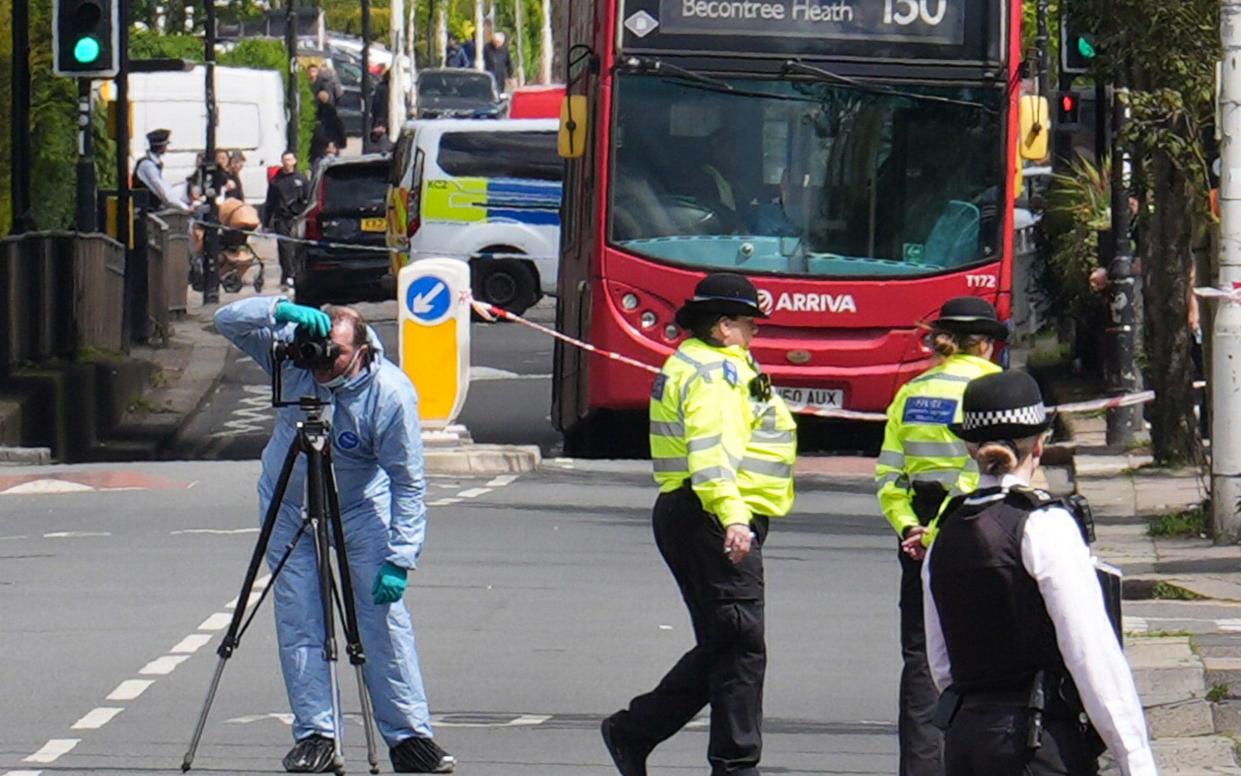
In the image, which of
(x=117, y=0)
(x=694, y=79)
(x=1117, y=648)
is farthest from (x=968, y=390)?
(x=117, y=0)

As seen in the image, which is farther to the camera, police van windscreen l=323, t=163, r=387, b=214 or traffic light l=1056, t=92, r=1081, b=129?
police van windscreen l=323, t=163, r=387, b=214

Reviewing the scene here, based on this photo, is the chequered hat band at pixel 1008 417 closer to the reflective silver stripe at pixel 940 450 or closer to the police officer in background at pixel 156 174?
the reflective silver stripe at pixel 940 450

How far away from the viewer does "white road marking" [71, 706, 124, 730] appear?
1030 cm

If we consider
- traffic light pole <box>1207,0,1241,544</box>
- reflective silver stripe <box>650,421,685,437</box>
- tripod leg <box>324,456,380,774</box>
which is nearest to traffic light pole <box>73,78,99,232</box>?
traffic light pole <box>1207,0,1241,544</box>

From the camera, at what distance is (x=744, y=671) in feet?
29.8

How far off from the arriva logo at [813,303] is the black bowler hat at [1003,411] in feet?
43.3

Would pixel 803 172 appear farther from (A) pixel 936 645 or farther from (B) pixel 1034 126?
(A) pixel 936 645

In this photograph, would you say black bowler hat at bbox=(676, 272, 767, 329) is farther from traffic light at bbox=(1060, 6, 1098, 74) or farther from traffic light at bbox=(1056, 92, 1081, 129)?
traffic light at bbox=(1056, 92, 1081, 129)

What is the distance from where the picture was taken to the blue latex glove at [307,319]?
30.5 ft

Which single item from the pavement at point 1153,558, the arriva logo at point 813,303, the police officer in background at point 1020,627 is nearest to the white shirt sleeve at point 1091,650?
the police officer in background at point 1020,627

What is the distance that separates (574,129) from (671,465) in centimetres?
1056

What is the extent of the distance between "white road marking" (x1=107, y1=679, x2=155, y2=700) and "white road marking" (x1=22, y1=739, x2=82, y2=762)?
2.90ft

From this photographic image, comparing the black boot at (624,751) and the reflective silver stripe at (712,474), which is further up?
the reflective silver stripe at (712,474)

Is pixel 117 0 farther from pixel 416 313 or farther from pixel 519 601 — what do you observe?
pixel 519 601
